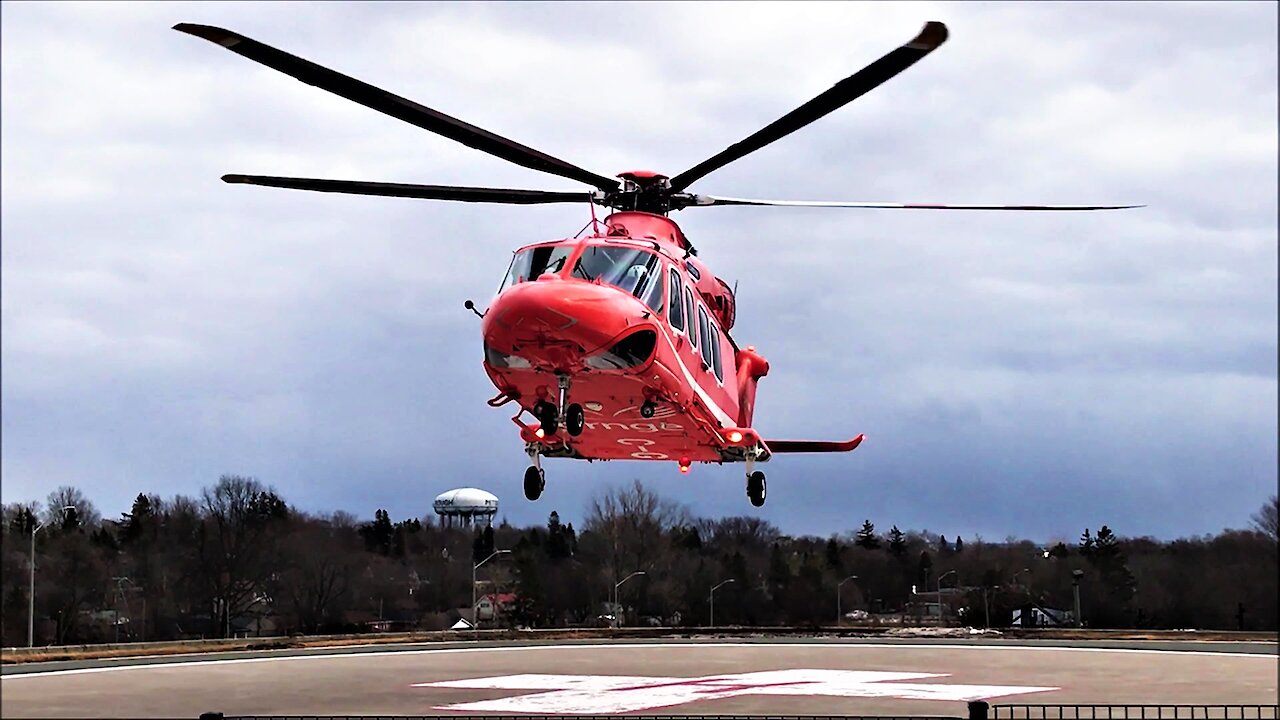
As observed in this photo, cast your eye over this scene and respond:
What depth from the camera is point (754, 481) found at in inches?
1065

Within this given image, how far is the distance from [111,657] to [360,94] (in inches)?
2439

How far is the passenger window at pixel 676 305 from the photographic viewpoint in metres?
21.8

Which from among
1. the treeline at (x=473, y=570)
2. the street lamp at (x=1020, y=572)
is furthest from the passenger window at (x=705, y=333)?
the street lamp at (x=1020, y=572)

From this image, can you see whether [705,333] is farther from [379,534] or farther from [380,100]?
[379,534]

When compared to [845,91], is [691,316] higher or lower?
lower

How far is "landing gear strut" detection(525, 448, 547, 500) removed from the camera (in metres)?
24.5

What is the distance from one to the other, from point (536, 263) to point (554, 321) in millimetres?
2053

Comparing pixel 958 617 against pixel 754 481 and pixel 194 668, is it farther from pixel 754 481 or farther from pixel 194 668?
pixel 754 481

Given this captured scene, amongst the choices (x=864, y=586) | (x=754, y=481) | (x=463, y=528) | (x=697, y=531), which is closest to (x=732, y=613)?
(x=697, y=531)

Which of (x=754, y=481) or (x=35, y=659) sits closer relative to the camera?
(x=754, y=481)

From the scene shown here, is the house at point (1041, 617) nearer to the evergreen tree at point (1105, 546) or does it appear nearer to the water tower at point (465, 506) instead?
the evergreen tree at point (1105, 546)

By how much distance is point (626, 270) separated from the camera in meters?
20.8

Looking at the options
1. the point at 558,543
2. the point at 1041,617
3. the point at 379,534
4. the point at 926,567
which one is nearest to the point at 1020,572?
the point at 1041,617

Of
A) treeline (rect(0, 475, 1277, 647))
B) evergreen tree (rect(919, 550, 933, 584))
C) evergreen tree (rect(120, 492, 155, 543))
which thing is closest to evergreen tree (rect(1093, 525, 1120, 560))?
treeline (rect(0, 475, 1277, 647))
